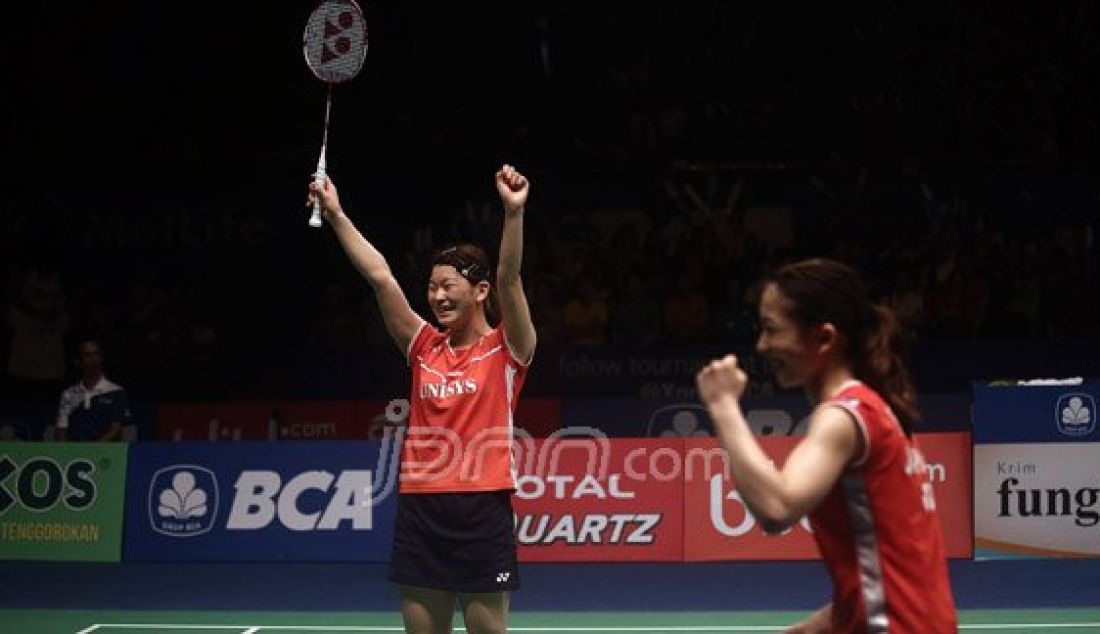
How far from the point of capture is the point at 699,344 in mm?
11625

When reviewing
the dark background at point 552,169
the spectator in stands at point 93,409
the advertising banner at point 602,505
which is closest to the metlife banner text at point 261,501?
the spectator in stands at point 93,409

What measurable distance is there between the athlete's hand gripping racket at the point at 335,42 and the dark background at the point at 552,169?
249 inches

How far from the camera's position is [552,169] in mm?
13383

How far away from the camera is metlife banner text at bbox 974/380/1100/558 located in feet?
29.0

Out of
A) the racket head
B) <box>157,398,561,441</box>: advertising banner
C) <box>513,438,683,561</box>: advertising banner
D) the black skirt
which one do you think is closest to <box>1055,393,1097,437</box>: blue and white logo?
<box>513,438,683,561</box>: advertising banner

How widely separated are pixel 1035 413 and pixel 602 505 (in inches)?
112

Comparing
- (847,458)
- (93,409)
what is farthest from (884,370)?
(93,409)

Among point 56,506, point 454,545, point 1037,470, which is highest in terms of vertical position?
point 454,545

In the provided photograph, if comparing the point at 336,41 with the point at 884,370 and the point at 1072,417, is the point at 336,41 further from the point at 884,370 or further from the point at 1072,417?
the point at 1072,417

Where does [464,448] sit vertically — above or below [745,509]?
above

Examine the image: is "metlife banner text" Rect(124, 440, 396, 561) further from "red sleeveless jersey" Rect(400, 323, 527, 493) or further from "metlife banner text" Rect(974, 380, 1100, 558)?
"red sleeveless jersey" Rect(400, 323, 527, 493)

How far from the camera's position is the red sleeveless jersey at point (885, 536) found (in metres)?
2.22

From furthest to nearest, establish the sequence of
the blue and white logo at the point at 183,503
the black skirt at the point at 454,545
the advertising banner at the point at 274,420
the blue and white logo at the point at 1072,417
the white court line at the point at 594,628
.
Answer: the advertising banner at the point at 274,420 → the blue and white logo at the point at 183,503 → the blue and white logo at the point at 1072,417 → the white court line at the point at 594,628 → the black skirt at the point at 454,545

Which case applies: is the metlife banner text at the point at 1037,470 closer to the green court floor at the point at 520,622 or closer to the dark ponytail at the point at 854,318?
the green court floor at the point at 520,622
